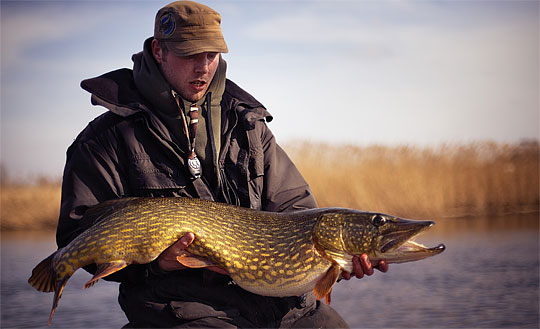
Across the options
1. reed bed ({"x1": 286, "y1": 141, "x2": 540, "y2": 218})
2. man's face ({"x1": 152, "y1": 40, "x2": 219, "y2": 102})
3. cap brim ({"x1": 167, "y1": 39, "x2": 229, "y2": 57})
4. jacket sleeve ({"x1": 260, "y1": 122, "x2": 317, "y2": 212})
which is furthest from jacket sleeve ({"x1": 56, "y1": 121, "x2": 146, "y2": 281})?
reed bed ({"x1": 286, "y1": 141, "x2": 540, "y2": 218})

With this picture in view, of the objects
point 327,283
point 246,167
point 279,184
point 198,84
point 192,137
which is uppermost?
point 198,84

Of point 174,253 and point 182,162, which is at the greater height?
point 182,162

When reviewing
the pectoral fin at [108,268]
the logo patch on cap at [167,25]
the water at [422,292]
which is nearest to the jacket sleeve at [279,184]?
the logo patch on cap at [167,25]

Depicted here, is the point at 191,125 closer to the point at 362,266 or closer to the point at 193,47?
the point at 193,47

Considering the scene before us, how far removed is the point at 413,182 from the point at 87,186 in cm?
858

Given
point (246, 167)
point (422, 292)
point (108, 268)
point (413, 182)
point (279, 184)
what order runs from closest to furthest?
1. point (108, 268)
2. point (246, 167)
3. point (279, 184)
4. point (422, 292)
5. point (413, 182)

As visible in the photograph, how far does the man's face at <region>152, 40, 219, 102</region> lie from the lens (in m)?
2.51

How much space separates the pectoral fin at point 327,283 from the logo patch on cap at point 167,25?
1.30m

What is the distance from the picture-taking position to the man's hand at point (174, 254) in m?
2.24

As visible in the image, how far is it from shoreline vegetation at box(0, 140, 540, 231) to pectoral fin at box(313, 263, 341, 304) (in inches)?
295

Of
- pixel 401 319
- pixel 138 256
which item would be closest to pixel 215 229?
pixel 138 256

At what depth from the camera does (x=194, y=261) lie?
88.7 inches

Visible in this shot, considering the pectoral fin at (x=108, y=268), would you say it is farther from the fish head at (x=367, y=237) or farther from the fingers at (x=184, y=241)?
the fish head at (x=367, y=237)

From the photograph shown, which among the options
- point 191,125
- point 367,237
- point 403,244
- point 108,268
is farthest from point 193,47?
point 403,244
